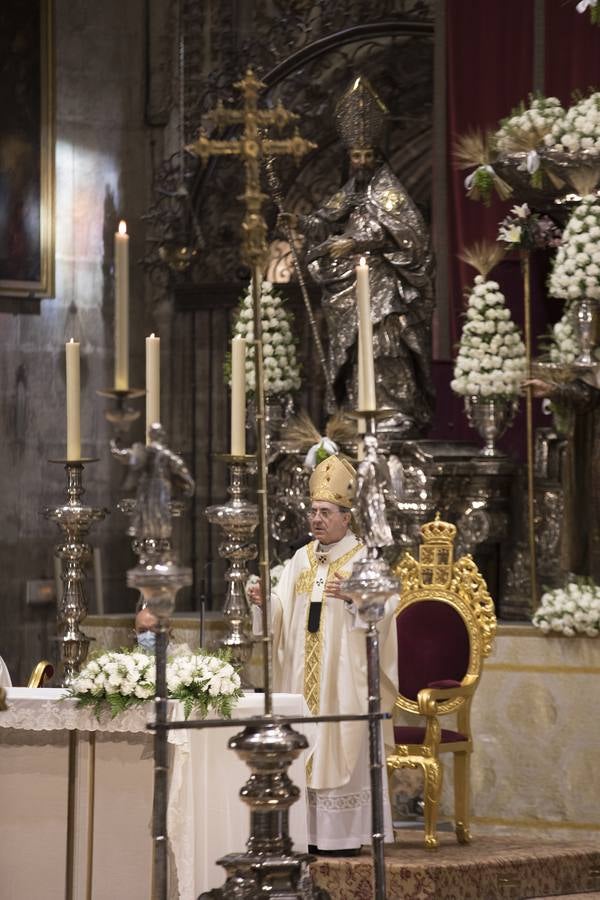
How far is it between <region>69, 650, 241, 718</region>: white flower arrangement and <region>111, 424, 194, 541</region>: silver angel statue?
6.87 ft

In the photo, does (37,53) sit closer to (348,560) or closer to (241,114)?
(348,560)

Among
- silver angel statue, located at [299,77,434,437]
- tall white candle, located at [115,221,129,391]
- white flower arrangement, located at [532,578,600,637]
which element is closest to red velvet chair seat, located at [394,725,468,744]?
white flower arrangement, located at [532,578,600,637]

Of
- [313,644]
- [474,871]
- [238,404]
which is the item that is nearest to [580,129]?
[313,644]

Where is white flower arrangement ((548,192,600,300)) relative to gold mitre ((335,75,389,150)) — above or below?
below

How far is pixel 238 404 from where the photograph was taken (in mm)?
5125

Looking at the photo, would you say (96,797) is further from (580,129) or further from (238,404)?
(580,129)

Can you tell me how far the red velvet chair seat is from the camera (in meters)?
7.62

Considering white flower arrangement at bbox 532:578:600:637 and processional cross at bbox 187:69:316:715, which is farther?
white flower arrangement at bbox 532:578:600:637

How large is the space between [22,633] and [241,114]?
28.7 feet

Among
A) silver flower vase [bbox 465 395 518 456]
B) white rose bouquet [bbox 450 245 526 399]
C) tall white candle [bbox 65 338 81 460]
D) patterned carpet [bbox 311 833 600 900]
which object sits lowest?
patterned carpet [bbox 311 833 600 900]

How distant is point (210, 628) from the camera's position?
34.9ft

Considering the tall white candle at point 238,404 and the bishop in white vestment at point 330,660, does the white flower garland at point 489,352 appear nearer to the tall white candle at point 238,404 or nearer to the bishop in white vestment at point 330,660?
the bishop in white vestment at point 330,660

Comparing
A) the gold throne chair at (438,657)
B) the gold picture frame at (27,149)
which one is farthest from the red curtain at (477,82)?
the gold throne chair at (438,657)

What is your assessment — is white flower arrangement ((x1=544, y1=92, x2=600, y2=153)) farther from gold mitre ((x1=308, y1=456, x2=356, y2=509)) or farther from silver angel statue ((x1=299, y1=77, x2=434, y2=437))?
gold mitre ((x1=308, y1=456, x2=356, y2=509))
